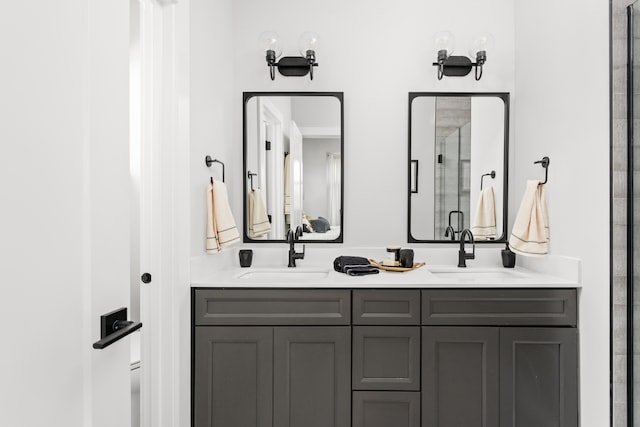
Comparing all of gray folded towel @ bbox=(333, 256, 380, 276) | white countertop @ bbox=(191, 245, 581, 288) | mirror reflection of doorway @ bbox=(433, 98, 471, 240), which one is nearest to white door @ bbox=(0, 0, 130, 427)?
white countertop @ bbox=(191, 245, 581, 288)

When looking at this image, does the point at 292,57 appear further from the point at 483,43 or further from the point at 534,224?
the point at 534,224

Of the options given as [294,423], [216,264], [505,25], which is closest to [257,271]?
[216,264]

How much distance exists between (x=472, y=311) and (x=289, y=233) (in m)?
1.08

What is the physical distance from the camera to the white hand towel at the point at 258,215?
94.0 inches

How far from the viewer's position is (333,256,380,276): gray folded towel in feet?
6.46

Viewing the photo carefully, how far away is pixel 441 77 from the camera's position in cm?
231

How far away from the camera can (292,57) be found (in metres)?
2.33

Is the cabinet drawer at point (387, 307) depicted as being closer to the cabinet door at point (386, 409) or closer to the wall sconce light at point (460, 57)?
the cabinet door at point (386, 409)

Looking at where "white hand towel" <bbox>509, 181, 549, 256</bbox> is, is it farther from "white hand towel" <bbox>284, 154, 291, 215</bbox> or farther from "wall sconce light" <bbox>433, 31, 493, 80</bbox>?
"white hand towel" <bbox>284, 154, 291, 215</bbox>

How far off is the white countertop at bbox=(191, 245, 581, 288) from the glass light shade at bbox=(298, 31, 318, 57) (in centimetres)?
119

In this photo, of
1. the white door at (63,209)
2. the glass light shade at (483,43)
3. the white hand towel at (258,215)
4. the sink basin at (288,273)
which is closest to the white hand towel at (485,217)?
the glass light shade at (483,43)

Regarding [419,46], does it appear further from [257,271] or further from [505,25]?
[257,271]

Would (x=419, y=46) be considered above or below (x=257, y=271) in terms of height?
above

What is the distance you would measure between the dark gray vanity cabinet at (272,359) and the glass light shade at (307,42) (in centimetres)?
141
